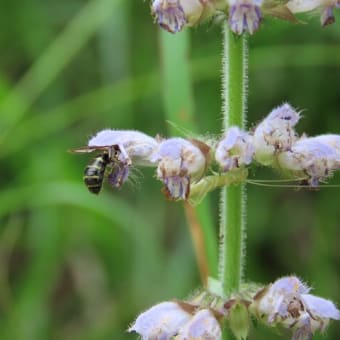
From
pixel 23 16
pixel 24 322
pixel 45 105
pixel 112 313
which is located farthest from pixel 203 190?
pixel 23 16

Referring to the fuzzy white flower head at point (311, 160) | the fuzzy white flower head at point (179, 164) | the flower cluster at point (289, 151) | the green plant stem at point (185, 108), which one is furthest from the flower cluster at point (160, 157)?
the green plant stem at point (185, 108)

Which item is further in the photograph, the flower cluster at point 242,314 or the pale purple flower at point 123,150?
the pale purple flower at point 123,150

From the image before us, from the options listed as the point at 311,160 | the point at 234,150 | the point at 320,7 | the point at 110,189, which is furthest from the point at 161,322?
the point at 110,189

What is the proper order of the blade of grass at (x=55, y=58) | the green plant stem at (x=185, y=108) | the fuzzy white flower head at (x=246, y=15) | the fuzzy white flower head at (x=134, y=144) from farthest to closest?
1. the blade of grass at (x=55, y=58)
2. the green plant stem at (x=185, y=108)
3. the fuzzy white flower head at (x=134, y=144)
4. the fuzzy white flower head at (x=246, y=15)


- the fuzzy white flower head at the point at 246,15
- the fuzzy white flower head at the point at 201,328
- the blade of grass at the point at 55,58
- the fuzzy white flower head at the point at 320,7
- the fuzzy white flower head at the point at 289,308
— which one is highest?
the blade of grass at the point at 55,58

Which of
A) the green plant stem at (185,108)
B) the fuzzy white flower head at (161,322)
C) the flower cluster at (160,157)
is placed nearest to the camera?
the flower cluster at (160,157)

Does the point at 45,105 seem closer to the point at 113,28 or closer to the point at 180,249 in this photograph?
the point at 113,28

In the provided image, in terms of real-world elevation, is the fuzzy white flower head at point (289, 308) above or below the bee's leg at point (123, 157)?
below

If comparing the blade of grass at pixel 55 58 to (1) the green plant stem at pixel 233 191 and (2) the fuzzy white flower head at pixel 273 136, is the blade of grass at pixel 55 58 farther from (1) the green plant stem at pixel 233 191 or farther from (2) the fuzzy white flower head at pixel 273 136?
(2) the fuzzy white flower head at pixel 273 136
